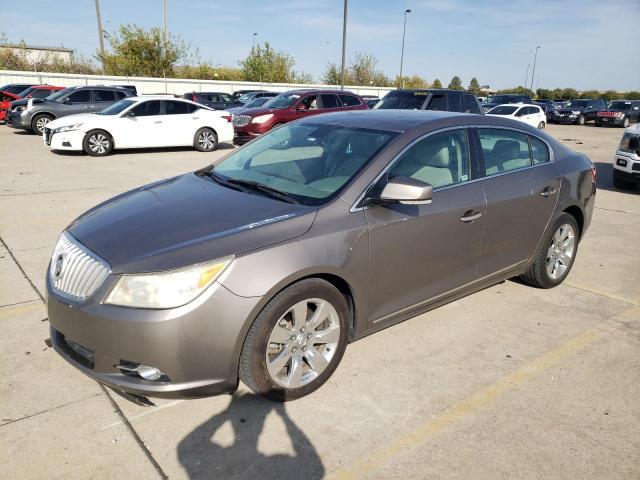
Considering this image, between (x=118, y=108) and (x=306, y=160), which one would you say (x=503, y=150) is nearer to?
(x=306, y=160)

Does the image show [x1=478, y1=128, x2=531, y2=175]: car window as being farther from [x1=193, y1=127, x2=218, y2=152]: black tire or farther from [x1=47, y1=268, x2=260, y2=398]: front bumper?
[x1=193, y1=127, x2=218, y2=152]: black tire

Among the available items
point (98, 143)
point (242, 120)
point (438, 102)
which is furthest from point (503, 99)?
point (98, 143)

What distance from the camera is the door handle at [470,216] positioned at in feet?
12.1

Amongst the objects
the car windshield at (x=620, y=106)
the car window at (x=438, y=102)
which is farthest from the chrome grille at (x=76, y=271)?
the car windshield at (x=620, y=106)

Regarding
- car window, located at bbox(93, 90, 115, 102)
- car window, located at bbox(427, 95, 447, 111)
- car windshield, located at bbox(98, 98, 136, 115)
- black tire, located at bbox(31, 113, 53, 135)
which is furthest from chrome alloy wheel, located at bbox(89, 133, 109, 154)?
car window, located at bbox(427, 95, 447, 111)

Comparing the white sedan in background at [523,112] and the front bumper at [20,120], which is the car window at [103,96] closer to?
the front bumper at [20,120]

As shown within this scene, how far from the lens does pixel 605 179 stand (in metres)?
11.6

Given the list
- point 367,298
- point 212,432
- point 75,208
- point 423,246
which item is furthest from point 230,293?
point 75,208

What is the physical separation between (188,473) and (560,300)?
3.58m

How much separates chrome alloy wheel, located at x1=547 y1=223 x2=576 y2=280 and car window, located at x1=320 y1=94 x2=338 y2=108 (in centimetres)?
1181

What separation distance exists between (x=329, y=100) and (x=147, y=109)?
5426 mm

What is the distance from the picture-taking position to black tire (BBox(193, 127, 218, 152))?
14570mm

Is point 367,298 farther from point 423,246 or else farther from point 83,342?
point 83,342

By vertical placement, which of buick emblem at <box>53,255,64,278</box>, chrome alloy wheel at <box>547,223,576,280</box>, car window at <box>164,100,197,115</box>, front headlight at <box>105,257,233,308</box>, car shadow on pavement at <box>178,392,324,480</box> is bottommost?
car shadow on pavement at <box>178,392,324,480</box>
